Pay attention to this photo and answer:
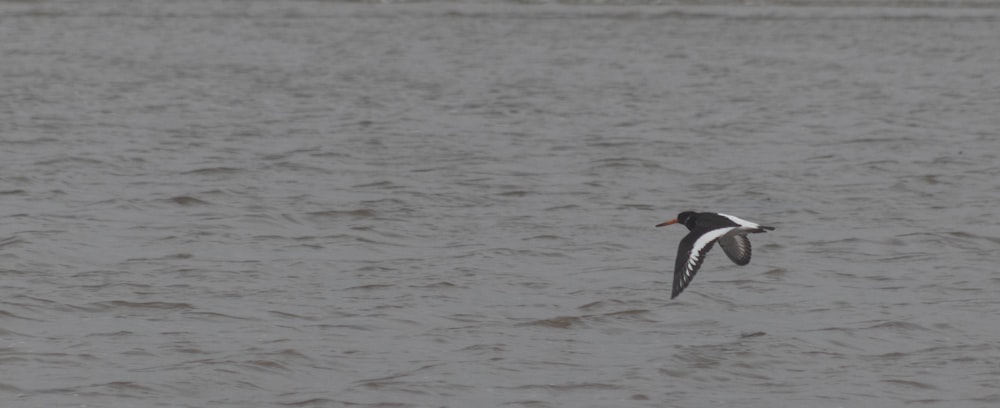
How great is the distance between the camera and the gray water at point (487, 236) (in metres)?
12.2

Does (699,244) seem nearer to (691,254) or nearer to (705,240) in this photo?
(705,240)

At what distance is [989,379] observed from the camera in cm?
1210

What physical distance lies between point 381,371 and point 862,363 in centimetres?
369

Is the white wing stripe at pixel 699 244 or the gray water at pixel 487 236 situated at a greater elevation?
the white wing stripe at pixel 699 244

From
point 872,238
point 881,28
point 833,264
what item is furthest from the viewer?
point 881,28

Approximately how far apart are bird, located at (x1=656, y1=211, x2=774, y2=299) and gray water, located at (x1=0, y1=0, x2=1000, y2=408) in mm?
459

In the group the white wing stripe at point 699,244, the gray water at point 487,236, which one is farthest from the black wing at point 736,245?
the white wing stripe at point 699,244

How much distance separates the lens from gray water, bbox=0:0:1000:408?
39.9ft

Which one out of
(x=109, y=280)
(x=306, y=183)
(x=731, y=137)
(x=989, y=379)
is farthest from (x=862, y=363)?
(x=731, y=137)

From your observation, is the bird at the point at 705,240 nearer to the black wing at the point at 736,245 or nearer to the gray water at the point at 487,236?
the black wing at the point at 736,245

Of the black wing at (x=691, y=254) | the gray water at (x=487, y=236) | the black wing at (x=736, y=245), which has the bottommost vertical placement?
the gray water at (x=487, y=236)

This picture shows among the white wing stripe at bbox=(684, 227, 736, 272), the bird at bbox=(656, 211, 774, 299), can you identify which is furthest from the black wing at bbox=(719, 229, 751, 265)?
the white wing stripe at bbox=(684, 227, 736, 272)

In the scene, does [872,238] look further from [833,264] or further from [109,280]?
[109,280]

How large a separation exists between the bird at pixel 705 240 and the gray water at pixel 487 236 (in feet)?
1.51
